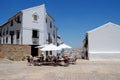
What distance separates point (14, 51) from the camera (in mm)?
33531

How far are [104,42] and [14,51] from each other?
1486 centimetres

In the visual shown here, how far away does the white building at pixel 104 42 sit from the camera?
115 feet

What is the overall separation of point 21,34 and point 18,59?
937cm

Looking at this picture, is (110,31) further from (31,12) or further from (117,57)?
(31,12)

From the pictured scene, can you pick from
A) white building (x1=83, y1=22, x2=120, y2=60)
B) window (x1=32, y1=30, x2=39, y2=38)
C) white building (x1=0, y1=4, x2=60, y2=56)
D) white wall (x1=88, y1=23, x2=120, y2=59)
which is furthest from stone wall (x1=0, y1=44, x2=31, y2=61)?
white wall (x1=88, y1=23, x2=120, y2=59)

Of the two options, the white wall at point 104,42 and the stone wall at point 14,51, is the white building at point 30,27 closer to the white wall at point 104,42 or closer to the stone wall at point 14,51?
the stone wall at point 14,51

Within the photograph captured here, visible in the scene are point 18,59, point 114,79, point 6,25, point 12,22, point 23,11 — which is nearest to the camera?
point 114,79

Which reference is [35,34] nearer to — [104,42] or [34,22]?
[34,22]

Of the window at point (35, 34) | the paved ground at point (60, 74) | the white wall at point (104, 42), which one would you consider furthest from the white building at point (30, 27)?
the paved ground at point (60, 74)

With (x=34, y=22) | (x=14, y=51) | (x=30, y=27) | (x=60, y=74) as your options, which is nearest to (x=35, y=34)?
(x=30, y=27)

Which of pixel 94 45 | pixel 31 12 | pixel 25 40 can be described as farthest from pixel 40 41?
pixel 94 45

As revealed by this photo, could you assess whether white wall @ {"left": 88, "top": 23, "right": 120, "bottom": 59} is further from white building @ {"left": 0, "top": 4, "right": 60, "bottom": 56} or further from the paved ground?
the paved ground

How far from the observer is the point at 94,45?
35.5 m

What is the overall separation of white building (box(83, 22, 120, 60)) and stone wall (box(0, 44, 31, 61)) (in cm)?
1069
